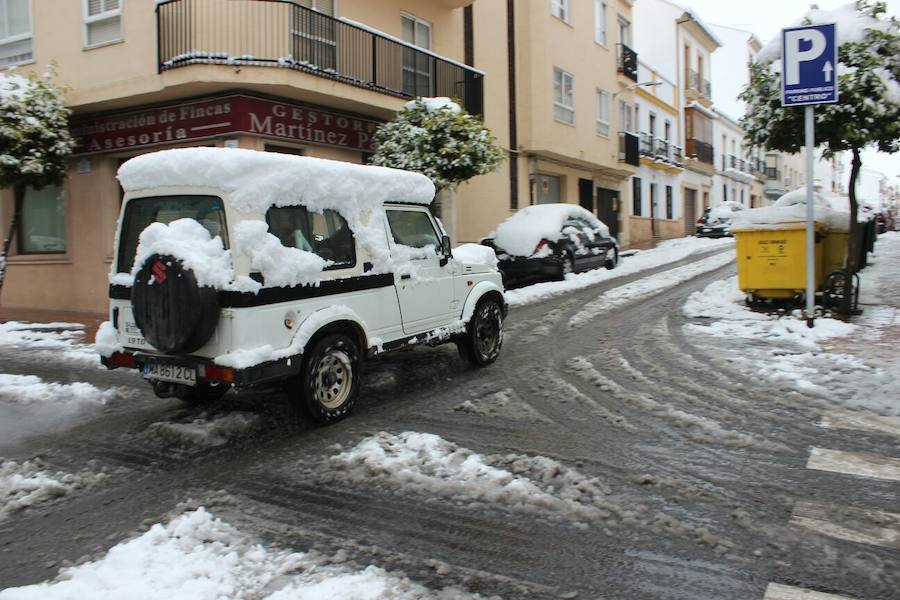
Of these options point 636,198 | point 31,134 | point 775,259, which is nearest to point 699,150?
point 636,198

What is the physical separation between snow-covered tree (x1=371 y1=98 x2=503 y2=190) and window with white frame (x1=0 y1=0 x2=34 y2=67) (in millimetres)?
7386

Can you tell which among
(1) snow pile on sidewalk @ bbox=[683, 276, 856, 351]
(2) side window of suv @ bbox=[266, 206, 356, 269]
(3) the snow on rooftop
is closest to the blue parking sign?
(3) the snow on rooftop

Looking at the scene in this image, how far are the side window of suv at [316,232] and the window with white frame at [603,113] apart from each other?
797 inches

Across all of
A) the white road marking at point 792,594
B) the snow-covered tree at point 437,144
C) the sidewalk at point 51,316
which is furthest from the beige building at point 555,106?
the white road marking at point 792,594

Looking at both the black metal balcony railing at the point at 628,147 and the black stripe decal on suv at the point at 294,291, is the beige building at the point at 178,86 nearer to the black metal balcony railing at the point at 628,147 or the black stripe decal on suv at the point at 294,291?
the black stripe decal on suv at the point at 294,291

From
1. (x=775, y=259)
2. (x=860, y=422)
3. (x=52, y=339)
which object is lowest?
(x=860, y=422)

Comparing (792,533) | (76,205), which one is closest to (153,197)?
(792,533)

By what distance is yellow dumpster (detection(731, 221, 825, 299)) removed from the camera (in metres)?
9.77

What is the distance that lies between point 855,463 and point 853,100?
6088mm

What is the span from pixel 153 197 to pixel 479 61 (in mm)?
14354

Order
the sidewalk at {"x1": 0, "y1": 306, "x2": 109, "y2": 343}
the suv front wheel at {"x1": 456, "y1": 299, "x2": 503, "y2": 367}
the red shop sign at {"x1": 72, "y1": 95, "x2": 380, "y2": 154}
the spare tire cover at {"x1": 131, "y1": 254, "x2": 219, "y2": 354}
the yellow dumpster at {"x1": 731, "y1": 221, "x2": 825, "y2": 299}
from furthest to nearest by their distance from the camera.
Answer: the sidewalk at {"x1": 0, "y1": 306, "x2": 109, "y2": 343} → the red shop sign at {"x1": 72, "y1": 95, "x2": 380, "y2": 154} → the yellow dumpster at {"x1": 731, "y1": 221, "x2": 825, "y2": 299} → the suv front wheel at {"x1": 456, "y1": 299, "x2": 503, "y2": 367} → the spare tire cover at {"x1": 131, "y1": 254, "x2": 219, "y2": 354}

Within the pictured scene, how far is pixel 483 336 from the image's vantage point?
7.59 meters

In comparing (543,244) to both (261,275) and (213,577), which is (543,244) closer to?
(261,275)

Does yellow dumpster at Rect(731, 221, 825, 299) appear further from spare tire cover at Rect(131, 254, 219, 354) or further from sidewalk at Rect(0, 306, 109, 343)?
Result: sidewalk at Rect(0, 306, 109, 343)
